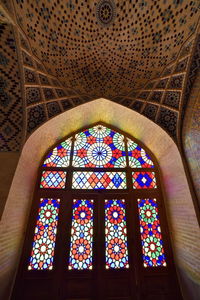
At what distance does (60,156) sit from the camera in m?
4.66

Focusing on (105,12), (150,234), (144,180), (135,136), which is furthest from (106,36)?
(150,234)

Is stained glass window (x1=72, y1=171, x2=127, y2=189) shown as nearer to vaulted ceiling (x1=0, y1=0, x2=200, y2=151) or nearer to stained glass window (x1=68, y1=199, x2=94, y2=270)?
stained glass window (x1=68, y1=199, x2=94, y2=270)

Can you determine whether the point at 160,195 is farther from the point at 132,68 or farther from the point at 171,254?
the point at 132,68

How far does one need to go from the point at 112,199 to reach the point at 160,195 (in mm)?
1250

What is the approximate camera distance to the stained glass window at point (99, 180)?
14.0ft

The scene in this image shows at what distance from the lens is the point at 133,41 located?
365 centimetres

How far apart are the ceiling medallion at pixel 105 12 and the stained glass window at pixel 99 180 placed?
11.6ft

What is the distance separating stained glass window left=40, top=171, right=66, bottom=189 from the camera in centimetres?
421

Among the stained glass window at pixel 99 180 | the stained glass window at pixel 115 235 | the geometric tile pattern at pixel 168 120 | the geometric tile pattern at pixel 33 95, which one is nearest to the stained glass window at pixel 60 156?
the stained glass window at pixel 99 180

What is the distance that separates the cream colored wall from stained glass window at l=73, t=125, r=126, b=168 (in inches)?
12.2

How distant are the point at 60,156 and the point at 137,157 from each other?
2227mm

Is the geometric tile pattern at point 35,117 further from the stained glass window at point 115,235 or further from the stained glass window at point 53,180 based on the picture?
the stained glass window at point 115,235

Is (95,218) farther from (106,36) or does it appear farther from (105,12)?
(105,12)

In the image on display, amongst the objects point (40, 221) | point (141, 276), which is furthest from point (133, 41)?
point (141, 276)
